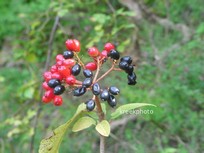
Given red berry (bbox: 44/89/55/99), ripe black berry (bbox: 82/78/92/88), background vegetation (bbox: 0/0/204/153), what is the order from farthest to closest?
1. background vegetation (bbox: 0/0/204/153)
2. red berry (bbox: 44/89/55/99)
3. ripe black berry (bbox: 82/78/92/88)

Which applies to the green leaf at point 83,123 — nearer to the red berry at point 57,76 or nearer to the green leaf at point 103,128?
the green leaf at point 103,128

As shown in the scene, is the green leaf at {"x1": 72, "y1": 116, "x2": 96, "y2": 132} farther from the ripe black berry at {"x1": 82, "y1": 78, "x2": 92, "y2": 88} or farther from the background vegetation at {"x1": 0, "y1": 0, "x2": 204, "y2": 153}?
the background vegetation at {"x1": 0, "y1": 0, "x2": 204, "y2": 153}

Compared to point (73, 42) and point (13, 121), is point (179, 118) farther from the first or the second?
point (73, 42)

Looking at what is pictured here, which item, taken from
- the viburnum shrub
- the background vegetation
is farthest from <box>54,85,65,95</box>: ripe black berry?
the background vegetation

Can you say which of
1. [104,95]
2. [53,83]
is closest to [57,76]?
[53,83]

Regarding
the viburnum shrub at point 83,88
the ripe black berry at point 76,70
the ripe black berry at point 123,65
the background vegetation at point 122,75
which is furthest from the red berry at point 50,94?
the background vegetation at point 122,75

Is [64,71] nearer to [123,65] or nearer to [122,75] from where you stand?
[123,65]
